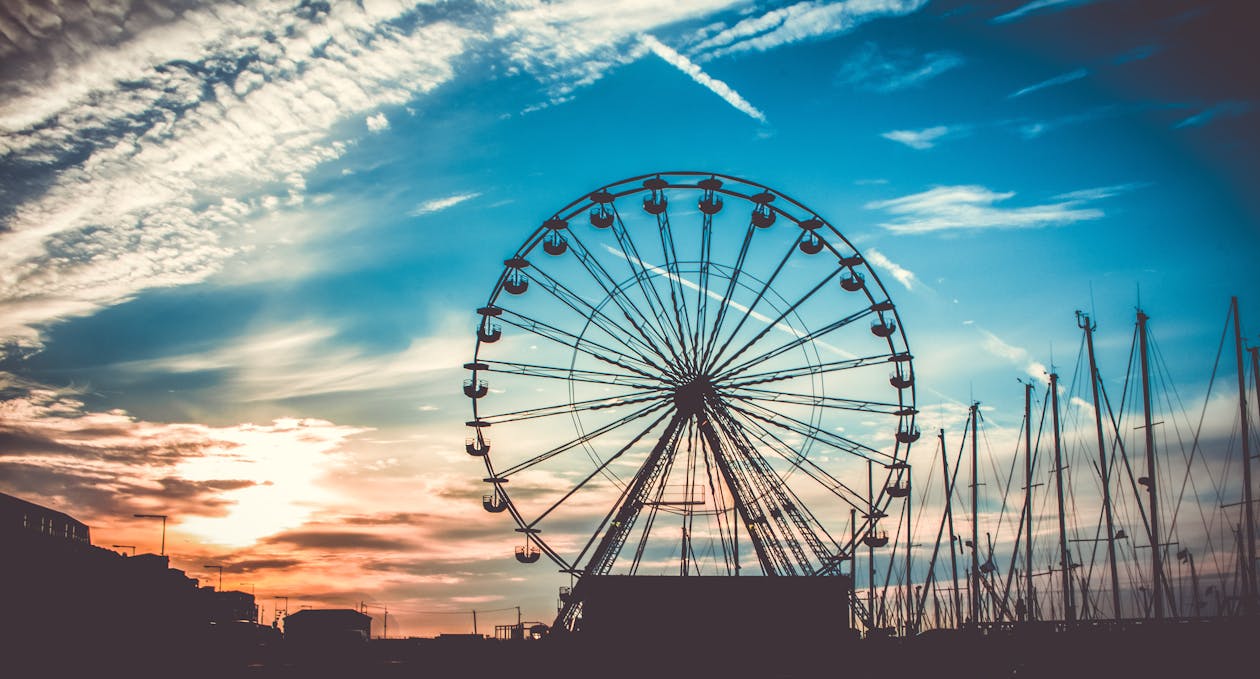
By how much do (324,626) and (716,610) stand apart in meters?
43.2

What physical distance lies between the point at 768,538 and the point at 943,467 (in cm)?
3599

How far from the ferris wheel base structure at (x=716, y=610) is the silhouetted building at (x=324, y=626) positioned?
95.1 ft

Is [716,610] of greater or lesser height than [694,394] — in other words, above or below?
below

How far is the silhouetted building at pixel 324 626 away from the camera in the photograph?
244 feet

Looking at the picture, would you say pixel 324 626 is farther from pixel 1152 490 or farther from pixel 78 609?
pixel 1152 490

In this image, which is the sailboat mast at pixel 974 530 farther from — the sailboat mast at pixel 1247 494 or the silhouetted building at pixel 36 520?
the silhouetted building at pixel 36 520

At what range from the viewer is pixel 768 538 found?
152 feet

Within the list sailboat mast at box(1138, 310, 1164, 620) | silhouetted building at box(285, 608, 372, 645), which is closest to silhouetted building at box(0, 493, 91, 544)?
silhouetted building at box(285, 608, 372, 645)

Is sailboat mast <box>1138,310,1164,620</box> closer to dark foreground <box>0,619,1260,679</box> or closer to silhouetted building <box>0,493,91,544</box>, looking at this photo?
dark foreground <box>0,619,1260,679</box>

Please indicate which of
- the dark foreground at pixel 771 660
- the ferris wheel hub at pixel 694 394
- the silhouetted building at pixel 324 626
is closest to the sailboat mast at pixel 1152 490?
the dark foreground at pixel 771 660

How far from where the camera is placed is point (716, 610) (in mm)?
49812

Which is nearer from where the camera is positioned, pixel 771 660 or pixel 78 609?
pixel 771 660

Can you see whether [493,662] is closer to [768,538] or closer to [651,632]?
[651,632]

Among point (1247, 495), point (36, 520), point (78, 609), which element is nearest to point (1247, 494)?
point (1247, 495)
